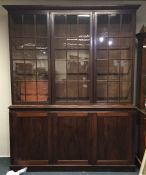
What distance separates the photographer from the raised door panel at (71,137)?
3168 mm

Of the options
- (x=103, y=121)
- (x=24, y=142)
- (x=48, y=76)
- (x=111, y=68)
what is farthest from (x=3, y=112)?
(x=111, y=68)

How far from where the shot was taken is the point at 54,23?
3119 mm

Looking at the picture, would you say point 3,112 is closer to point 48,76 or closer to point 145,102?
point 48,76

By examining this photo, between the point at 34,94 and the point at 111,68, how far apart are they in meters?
1.24

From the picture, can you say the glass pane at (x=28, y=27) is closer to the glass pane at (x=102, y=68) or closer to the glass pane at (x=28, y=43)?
the glass pane at (x=28, y=43)

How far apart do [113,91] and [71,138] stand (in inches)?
37.7

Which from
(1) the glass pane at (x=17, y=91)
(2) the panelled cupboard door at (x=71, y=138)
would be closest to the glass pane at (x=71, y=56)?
(2) the panelled cupboard door at (x=71, y=138)

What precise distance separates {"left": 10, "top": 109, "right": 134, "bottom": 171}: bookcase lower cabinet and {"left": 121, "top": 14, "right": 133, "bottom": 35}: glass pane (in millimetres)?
1189

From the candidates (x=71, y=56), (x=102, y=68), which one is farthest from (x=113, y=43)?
(x=71, y=56)

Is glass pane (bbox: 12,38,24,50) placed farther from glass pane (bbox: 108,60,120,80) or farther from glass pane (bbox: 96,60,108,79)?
glass pane (bbox: 108,60,120,80)

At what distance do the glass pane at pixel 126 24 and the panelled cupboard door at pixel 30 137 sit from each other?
5.51 ft

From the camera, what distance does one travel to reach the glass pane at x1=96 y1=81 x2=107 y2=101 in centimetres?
327

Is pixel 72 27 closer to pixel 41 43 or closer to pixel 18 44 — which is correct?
pixel 41 43

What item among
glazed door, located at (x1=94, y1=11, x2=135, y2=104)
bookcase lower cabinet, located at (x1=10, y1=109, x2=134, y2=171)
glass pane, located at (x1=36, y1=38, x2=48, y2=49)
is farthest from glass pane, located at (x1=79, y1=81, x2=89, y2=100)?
glass pane, located at (x1=36, y1=38, x2=48, y2=49)
